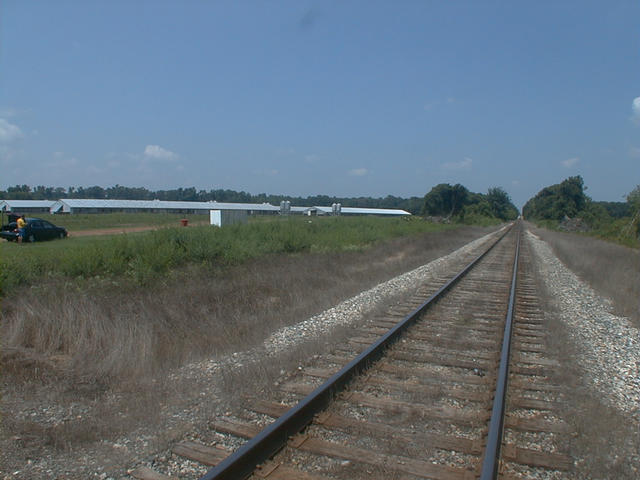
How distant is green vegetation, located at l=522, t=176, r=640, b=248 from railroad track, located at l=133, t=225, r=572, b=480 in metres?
28.4

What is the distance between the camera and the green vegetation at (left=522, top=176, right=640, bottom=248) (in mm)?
34094

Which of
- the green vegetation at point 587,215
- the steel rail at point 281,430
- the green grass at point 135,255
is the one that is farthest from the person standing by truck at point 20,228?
the green vegetation at point 587,215

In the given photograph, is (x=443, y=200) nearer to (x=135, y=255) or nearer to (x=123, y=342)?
(x=135, y=255)

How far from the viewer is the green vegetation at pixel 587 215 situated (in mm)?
34094

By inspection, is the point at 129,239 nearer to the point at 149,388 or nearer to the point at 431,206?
the point at 149,388

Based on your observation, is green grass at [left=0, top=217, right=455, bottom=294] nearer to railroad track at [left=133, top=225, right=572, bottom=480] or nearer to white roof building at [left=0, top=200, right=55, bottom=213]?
railroad track at [left=133, top=225, right=572, bottom=480]

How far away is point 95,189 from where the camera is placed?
100188 mm

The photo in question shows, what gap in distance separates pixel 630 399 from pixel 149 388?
6055mm

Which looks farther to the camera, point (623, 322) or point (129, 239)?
point (129, 239)

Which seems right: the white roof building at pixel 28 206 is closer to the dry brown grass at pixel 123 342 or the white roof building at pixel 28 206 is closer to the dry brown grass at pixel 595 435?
the dry brown grass at pixel 123 342

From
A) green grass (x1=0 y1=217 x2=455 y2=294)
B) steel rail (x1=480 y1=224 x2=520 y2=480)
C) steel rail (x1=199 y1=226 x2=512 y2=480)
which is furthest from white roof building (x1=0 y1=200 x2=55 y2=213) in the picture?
steel rail (x1=480 y1=224 x2=520 y2=480)

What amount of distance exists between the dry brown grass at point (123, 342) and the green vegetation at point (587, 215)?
27.7 metres

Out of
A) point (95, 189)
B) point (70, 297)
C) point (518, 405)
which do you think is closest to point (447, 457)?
point (518, 405)

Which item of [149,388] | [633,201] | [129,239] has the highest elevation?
[633,201]
